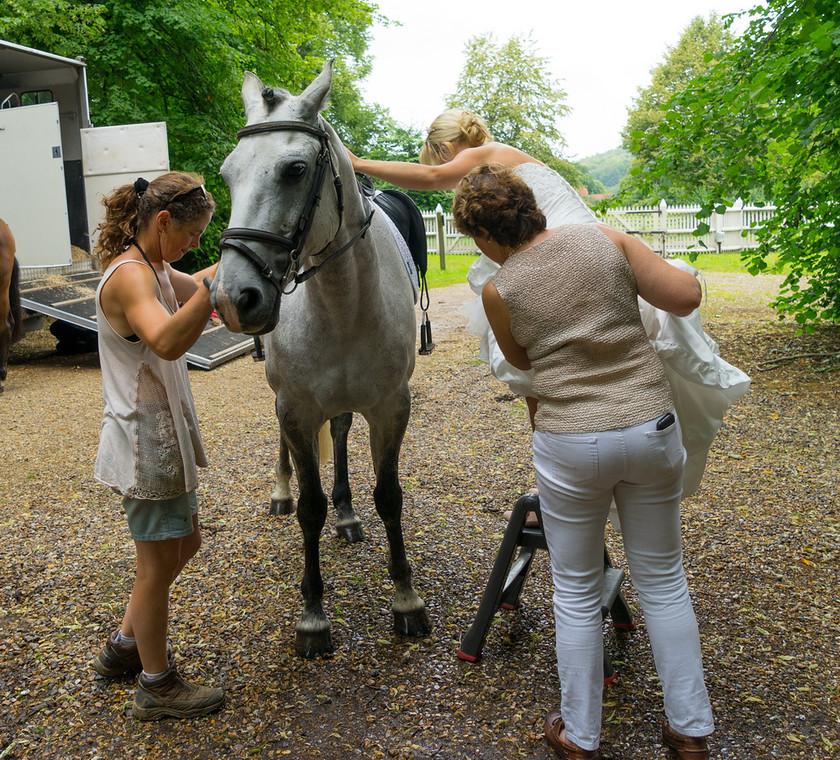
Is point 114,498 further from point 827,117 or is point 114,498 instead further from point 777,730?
point 827,117

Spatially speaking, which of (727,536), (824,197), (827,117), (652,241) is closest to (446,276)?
(652,241)

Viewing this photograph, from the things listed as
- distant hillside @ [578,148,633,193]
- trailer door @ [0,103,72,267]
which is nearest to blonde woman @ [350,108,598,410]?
trailer door @ [0,103,72,267]

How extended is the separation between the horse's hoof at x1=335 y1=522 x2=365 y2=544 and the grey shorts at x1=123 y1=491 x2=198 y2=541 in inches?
63.8

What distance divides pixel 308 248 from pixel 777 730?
7.14 feet

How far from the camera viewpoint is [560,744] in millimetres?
2197

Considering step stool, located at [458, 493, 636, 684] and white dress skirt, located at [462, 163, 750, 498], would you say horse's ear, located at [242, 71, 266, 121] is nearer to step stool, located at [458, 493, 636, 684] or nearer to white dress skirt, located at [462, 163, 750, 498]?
white dress skirt, located at [462, 163, 750, 498]

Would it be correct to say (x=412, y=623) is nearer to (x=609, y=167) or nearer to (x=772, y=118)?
(x=772, y=118)

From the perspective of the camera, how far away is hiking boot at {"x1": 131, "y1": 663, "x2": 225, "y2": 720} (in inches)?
96.7

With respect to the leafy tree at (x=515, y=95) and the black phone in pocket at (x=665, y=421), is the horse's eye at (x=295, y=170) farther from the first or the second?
the leafy tree at (x=515, y=95)

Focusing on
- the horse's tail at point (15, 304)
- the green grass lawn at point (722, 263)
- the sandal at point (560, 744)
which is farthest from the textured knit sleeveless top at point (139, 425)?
the green grass lawn at point (722, 263)

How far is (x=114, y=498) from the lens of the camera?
15.2ft

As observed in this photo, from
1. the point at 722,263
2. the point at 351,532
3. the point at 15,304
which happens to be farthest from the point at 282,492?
the point at 722,263

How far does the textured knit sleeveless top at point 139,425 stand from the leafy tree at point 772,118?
440 centimetres

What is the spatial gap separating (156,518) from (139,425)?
1.02ft
